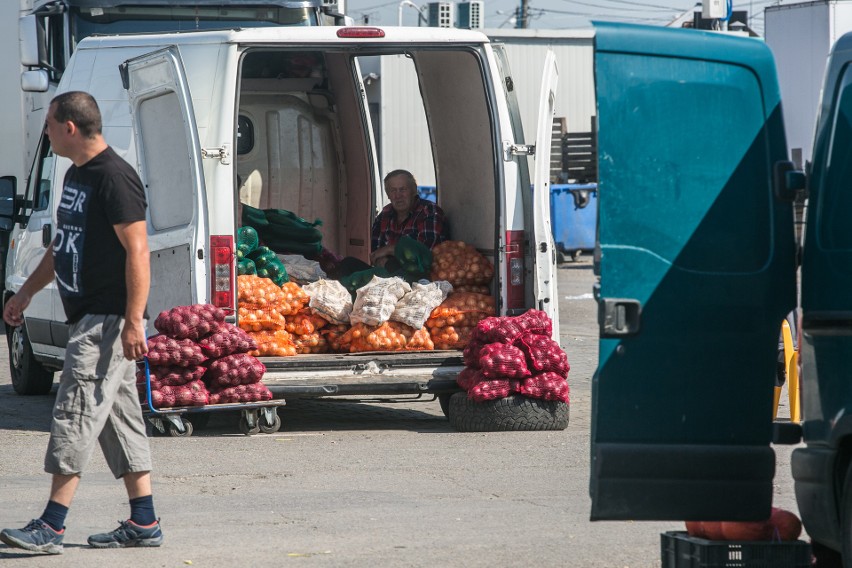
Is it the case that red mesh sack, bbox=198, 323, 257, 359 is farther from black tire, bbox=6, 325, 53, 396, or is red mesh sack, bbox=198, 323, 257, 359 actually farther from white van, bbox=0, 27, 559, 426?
black tire, bbox=6, 325, 53, 396

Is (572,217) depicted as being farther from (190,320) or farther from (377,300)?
(190,320)

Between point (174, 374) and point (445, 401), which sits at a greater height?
point (174, 374)

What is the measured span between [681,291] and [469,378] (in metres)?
4.39

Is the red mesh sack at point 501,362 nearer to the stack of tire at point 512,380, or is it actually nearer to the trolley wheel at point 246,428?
the stack of tire at point 512,380

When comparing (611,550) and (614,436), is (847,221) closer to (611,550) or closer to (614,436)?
(614,436)

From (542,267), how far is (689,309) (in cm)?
456

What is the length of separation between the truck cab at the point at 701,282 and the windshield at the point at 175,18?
883 cm

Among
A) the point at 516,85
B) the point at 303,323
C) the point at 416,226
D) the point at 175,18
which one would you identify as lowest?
the point at 303,323

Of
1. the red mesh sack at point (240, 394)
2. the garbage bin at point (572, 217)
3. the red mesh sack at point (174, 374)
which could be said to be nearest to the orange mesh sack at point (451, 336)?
the red mesh sack at point (240, 394)

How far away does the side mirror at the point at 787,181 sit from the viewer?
15.5 ft

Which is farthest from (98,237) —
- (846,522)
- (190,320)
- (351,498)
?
(846,522)

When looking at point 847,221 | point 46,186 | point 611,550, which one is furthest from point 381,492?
point 46,186

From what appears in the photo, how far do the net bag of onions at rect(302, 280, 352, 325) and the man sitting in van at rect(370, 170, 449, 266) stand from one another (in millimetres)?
1027

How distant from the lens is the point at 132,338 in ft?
18.9
